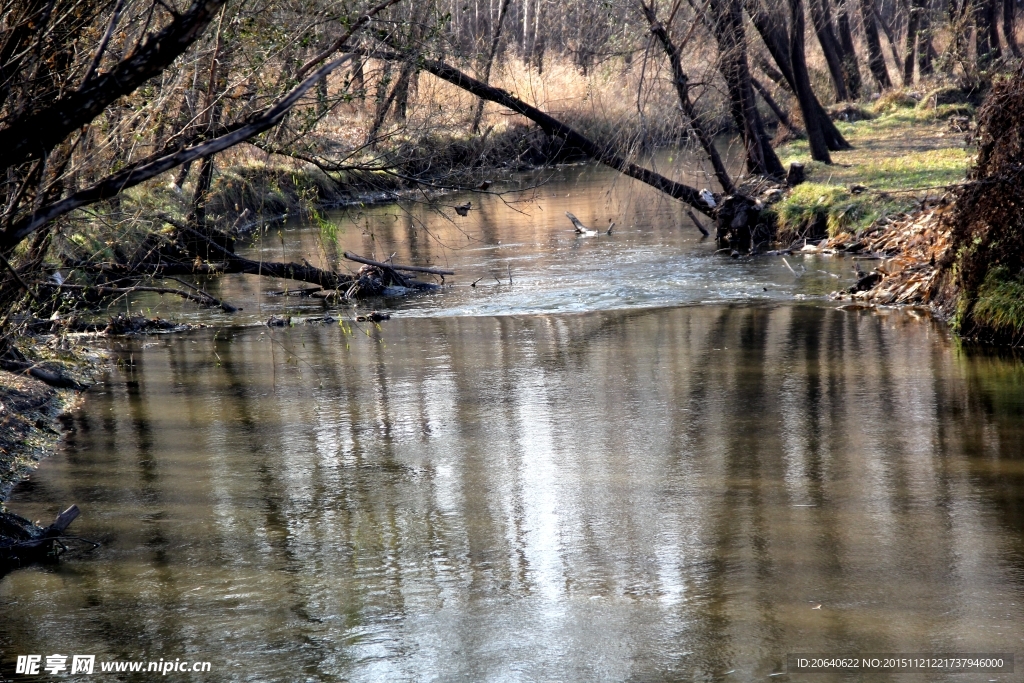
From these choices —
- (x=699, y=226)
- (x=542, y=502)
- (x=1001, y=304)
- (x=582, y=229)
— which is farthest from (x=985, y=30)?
(x=542, y=502)

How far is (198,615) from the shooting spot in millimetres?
5949

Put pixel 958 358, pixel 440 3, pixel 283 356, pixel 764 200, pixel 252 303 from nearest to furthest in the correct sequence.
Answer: pixel 440 3 < pixel 958 358 < pixel 283 356 < pixel 252 303 < pixel 764 200

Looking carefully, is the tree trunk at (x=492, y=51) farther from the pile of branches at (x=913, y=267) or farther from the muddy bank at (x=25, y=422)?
the muddy bank at (x=25, y=422)

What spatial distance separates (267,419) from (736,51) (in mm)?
11680

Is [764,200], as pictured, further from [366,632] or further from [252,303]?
[366,632]

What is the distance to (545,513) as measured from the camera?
7.28 m

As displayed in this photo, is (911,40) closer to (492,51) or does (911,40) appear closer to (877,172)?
(877,172)

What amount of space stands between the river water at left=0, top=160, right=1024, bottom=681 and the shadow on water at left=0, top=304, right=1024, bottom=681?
3cm

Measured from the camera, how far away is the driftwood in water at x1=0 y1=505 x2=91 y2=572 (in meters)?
6.72

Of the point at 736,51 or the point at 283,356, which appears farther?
the point at 736,51

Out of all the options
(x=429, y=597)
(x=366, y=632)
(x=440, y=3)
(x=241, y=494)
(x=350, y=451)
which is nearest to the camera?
(x=366, y=632)

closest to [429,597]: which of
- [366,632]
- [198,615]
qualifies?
[366,632]

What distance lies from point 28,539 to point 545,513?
3391mm

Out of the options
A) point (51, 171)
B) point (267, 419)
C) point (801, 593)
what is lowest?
point (801, 593)
